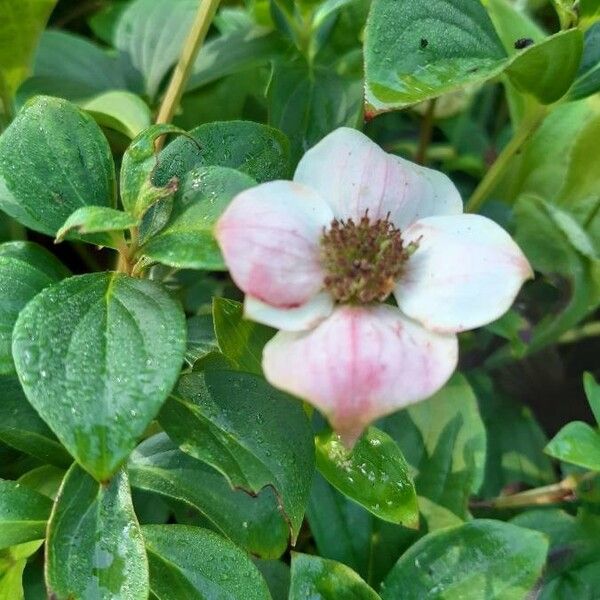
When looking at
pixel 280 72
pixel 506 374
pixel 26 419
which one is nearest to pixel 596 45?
pixel 280 72

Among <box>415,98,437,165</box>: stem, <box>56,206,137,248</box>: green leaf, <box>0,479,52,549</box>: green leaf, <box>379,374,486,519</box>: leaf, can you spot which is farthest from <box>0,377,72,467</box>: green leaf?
<box>415,98,437,165</box>: stem

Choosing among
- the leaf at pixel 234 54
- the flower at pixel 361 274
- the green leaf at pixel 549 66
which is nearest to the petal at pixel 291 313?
the flower at pixel 361 274

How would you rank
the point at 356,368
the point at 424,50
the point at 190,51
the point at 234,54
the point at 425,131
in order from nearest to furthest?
the point at 356,368 → the point at 424,50 → the point at 190,51 → the point at 234,54 → the point at 425,131

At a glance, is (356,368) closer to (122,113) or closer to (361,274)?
→ (361,274)

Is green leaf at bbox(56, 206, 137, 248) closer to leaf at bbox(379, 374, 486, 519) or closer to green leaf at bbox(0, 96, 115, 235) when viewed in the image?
green leaf at bbox(0, 96, 115, 235)

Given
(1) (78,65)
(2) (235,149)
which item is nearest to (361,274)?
(2) (235,149)

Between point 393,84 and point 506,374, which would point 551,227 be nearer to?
point 506,374
